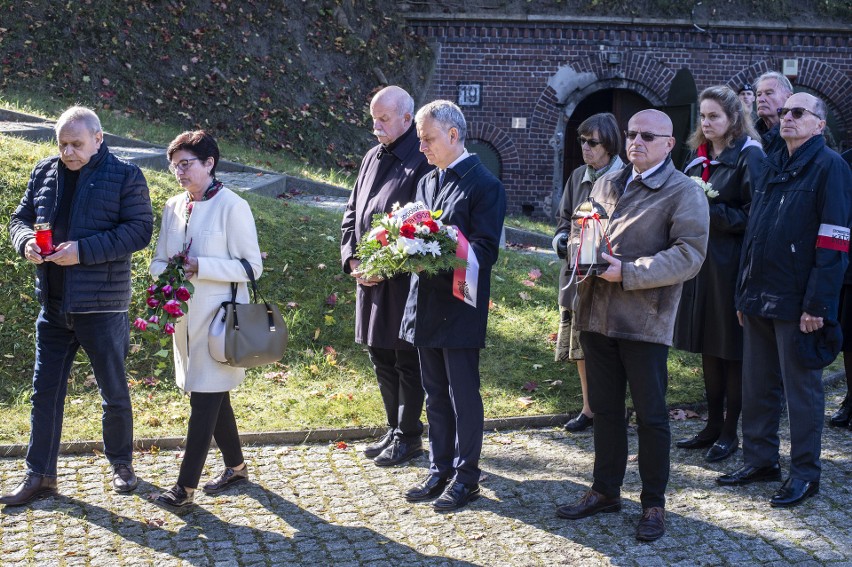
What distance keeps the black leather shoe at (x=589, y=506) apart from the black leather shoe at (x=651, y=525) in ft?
0.79

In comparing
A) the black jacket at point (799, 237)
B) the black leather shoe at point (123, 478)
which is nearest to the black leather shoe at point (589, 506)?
the black jacket at point (799, 237)

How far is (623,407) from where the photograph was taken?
17.1 feet

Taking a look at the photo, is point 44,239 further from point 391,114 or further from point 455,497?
point 455,497

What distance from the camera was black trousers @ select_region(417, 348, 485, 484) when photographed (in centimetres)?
537

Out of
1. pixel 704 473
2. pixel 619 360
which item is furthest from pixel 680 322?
pixel 619 360

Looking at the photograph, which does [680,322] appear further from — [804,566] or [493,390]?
[804,566]

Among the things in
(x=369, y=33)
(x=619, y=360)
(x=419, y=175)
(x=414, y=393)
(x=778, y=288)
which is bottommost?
(x=414, y=393)

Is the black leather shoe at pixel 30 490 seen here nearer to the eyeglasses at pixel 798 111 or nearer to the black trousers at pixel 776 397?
the black trousers at pixel 776 397

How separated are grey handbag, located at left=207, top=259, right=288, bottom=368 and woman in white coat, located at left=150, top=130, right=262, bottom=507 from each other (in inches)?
3.3

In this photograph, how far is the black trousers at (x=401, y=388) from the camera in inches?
237

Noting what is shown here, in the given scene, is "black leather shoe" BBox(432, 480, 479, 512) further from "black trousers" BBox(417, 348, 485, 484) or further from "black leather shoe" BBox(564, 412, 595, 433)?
"black leather shoe" BBox(564, 412, 595, 433)

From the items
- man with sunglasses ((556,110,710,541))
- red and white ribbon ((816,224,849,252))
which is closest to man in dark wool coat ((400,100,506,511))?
man with sunglasses ((556,110,710,541))

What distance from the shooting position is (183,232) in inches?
209

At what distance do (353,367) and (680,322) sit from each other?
8.37 feet
